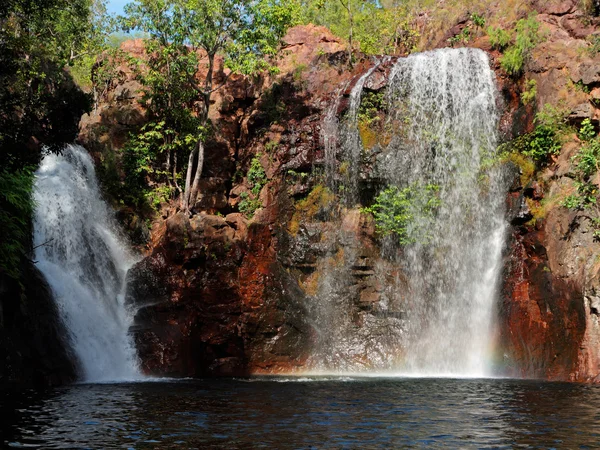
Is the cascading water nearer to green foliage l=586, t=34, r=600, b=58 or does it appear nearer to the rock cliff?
the rock cliff

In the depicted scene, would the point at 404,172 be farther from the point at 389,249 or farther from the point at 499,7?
the point at 499,7

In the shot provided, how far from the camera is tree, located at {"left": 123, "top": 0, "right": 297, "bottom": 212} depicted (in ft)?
96.4

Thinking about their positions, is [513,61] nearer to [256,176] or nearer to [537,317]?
[537,317]

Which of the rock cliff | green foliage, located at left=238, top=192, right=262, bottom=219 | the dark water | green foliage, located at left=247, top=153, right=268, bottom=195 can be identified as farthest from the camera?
green foliage, located at left=247, top=153, right=268, bottom=195

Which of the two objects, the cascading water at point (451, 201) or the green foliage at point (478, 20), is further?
the green foliage at point (478, 20)

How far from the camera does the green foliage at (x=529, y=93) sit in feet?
88.9

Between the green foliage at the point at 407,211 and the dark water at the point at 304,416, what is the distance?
965 centimetres

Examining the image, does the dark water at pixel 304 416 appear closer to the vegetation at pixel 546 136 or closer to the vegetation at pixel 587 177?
the vegetation at pixel 587 177

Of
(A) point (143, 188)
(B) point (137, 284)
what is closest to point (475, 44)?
(A) point (143, 188)

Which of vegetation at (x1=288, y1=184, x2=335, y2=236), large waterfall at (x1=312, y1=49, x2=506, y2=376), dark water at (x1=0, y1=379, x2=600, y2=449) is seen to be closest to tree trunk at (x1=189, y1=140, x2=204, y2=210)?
vegetation at (x1=288, y1=184, x2=335, y2=236)

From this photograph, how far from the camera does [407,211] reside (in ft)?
89.3

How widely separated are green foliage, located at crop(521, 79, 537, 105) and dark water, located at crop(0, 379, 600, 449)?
13432 millimetres

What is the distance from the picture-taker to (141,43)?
3516cm

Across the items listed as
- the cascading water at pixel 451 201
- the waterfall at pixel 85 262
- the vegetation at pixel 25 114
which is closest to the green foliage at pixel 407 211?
the cascading water at pixel 451 201
